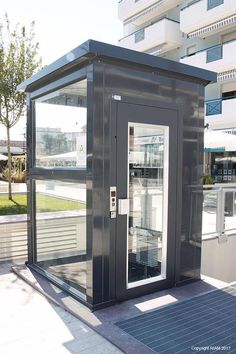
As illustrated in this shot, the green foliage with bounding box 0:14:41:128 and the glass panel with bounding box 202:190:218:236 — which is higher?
the green foliage with bounding box 0:14:41:128

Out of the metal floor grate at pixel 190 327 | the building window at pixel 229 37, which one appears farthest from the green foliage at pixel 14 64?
the building window at pixel 229 37

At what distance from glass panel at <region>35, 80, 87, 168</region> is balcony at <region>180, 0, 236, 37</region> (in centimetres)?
1709

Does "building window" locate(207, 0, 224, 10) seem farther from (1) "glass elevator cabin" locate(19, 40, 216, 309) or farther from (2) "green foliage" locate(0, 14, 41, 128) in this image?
(1) "glass elevator cabin" locate(19, 40, 216, 309)

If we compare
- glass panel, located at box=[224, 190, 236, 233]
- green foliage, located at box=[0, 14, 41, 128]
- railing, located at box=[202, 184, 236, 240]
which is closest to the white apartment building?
green foliage, located at box=[0, 14, 41, 128]

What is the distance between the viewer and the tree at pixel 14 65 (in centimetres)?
967

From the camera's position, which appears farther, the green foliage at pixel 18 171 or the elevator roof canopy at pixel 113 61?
the green foliage at pixel 18 171

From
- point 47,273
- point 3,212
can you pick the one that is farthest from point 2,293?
point 3,212

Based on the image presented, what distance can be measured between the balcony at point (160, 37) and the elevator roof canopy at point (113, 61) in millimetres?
19926

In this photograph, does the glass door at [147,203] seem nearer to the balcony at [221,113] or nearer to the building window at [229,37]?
the balcony at [221,113]

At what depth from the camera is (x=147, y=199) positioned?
4621 millimetres

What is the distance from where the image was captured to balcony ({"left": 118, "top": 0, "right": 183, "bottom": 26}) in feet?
77.6

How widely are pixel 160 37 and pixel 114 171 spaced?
843 inches

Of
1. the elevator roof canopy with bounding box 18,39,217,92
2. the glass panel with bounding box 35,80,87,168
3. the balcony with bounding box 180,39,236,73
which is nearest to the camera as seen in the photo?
the elevator roof canopy with bounding box 18,39,217,92

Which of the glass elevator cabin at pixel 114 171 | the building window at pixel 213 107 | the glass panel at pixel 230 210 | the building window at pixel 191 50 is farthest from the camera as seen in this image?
the building window at pixel 191 50
